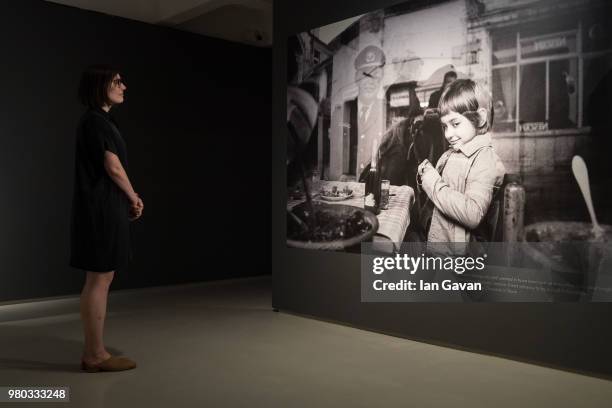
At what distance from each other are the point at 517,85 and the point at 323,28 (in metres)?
1.61

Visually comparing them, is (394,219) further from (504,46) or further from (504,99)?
(504,46)

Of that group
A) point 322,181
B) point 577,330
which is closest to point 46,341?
point 322,181

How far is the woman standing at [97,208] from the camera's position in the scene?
2766 mm

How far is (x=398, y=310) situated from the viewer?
3.67m

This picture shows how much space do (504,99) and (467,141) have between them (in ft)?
1.00

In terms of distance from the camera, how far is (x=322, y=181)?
4.16 metres

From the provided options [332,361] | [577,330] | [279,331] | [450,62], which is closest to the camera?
[577,330]

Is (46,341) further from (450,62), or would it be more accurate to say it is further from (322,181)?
(450,62)

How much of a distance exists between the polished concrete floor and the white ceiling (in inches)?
110

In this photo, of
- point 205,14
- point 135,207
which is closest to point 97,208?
point 135,207

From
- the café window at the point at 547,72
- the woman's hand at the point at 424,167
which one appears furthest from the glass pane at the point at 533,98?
the woman's hand at the point at 424,167

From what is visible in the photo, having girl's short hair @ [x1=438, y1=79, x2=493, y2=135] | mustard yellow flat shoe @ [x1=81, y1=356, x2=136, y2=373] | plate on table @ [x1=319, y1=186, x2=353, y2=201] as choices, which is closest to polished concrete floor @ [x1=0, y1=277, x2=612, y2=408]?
mustard yellow flat shoe @ [x1=81, y1=356, x2=136, y2=373]

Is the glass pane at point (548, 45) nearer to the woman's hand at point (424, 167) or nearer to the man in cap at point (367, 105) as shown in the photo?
the woman's hand at point (424, 167)

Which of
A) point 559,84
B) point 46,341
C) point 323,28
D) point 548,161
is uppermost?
point 323,28
